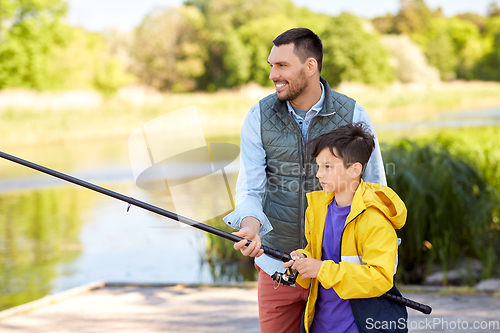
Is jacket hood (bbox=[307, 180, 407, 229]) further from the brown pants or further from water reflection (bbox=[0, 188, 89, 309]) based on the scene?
water reflection (bbox=[0, 188, 89, 309])

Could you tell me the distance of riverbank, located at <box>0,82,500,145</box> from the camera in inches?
728

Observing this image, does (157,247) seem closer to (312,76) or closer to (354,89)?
(312,76)

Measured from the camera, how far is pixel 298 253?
163cm

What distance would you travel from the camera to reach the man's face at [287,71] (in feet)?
6.23

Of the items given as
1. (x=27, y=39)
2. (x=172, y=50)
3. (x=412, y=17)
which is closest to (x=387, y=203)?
(x=27, y=39)

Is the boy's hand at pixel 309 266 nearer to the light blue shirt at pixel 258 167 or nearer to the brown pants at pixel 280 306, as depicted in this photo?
the light blue shirt at pixel 258 167

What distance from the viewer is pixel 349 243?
1.58 meters

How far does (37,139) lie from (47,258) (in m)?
13.0

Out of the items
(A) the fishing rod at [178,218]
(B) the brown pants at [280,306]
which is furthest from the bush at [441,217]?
(A) the fishing rod at [178,218]

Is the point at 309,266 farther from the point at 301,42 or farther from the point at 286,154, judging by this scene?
the point at 301,42

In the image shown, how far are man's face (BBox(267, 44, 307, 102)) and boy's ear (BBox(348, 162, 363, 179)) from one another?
46cm

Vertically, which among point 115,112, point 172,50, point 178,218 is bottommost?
point 178,218

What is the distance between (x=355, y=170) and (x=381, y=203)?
13 centimetres

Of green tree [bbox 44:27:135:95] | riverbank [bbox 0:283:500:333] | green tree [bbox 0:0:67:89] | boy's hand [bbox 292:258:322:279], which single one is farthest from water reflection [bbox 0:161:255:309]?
green tree [bbox 44:27:135:95]
